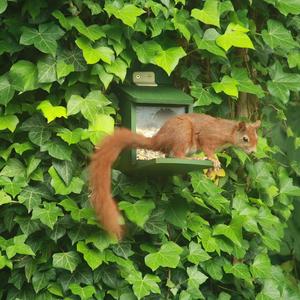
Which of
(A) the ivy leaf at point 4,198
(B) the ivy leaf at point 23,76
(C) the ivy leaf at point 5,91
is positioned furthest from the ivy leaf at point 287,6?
(A) the ivy leaf at point 4,198

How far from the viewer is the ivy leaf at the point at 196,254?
3947mm

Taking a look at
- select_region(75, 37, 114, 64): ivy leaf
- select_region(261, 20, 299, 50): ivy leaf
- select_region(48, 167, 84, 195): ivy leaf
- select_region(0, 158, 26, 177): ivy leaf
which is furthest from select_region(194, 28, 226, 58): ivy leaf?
select_region(0, 158, 26, 177): ivy leaf

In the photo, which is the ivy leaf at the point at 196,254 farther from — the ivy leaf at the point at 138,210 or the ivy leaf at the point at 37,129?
the ivy leaf at the point at 37,129

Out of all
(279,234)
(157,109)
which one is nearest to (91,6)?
(157,109)

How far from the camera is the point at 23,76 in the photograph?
3607 mm

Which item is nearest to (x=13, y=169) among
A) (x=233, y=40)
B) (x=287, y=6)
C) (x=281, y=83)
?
(x=233, y=40)

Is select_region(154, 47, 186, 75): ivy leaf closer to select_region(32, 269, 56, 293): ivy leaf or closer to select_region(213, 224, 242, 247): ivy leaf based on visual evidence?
select_region(213, 224, 242, 247): ivy leaf

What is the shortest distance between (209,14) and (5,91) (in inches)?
39.3

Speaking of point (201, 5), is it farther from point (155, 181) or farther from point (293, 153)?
point (293, 153)

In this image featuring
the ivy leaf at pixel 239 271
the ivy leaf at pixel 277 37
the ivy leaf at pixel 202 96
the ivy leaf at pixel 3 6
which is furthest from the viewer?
the ivy leaf at pixel 277 37

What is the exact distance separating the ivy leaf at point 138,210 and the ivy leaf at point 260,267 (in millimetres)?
724

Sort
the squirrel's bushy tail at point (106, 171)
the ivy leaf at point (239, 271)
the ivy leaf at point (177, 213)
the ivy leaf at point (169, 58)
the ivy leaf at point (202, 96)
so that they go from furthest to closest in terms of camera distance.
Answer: the ivy leaf at point (239, 271), the ivy leaf at point (202, 96), the ivy leaf at point (177, 213), the ivy leaf at point (169, 58), the squirrel's bushy tail at point (106, 171)

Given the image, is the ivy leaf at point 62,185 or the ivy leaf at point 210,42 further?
the ivy leaf at point 210,42

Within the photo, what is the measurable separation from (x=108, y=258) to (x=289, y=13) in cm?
161
